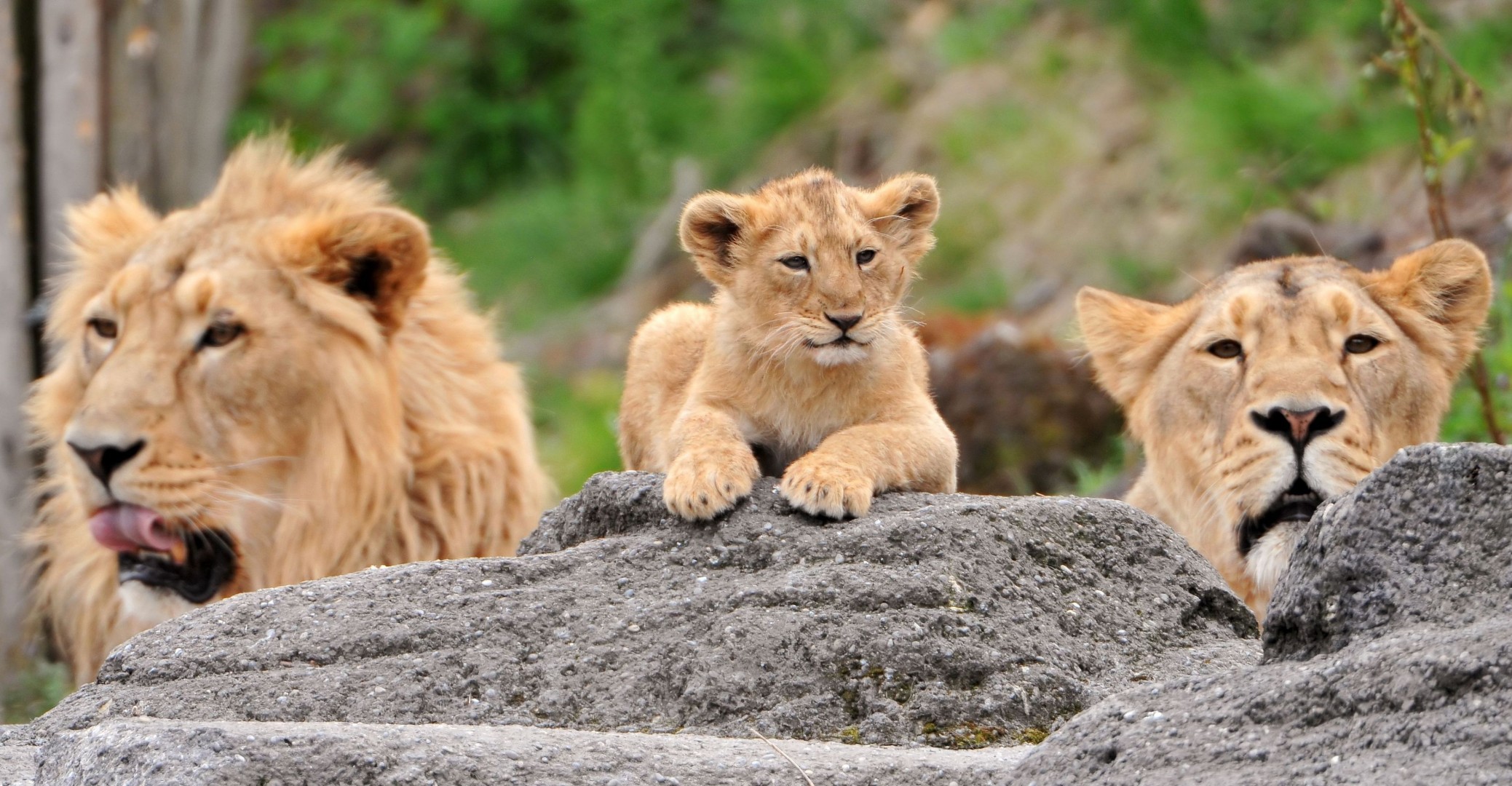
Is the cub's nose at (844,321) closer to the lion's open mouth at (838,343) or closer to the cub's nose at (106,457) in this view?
the lion's open mouth at (838,343)

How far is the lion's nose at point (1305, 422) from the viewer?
4.12 meters

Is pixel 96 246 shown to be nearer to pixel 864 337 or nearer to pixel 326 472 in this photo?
pixel 326 472

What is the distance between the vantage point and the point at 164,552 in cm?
473

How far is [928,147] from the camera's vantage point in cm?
1192

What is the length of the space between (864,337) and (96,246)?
2.68 metres

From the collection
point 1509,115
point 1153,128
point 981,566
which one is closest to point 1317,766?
point 981,566

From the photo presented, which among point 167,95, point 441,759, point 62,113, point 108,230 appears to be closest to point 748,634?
point 441,759

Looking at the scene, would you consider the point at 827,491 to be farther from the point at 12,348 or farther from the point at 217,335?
the point at 12,348

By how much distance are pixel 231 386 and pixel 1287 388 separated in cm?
266

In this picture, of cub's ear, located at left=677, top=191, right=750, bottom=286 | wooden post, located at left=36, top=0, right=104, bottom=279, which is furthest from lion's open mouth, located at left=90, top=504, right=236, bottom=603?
wooden post, located at left=36, top=0, right=104, bottom=279

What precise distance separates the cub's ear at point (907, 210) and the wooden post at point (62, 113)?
13.3 feet

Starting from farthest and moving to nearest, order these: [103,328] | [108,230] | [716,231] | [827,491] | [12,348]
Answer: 1. [12,348]
2. [108,230]
3. [103,328]
4. [716,231]
5. [827,491]

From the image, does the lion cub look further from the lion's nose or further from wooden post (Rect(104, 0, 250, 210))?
wooden post (Rect(104, 0, 250, 210))

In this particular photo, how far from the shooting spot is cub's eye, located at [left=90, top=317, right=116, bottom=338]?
489 centimetres
